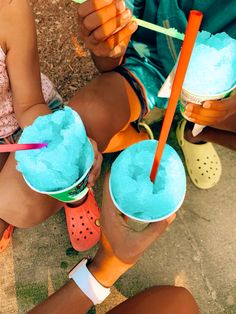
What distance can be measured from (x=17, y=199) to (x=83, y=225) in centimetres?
32

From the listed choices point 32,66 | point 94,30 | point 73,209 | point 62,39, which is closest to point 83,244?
point 73,209

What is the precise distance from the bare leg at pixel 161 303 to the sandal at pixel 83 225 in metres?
0.34

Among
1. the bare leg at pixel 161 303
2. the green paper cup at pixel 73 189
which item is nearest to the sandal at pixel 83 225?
the bare leg at pixel 161 303

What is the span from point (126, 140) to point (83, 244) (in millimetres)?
437

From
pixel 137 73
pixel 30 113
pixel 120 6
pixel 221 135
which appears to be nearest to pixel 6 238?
pixel 30 113

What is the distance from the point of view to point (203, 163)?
1854 millimetres

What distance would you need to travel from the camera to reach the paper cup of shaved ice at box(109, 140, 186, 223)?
1.13 meters

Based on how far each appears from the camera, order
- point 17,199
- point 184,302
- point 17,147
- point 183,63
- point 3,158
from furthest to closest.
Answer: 1. point 3,158
2. point 17,199
3. point 184,302
4. point 17,147
5. point 183,63

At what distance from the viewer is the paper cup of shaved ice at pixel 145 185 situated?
1128 mm

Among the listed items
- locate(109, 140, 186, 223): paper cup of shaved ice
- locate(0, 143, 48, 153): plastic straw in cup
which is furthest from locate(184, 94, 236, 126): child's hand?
locate(0, 143, 48, 153): plastic straw in cup

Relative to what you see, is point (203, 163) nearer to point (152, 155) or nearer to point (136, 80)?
point (136, 80)

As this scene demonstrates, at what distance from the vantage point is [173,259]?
5.83 feet

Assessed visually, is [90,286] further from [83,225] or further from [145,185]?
[145,185]

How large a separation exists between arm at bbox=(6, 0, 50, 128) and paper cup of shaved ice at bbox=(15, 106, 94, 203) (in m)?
0.32
